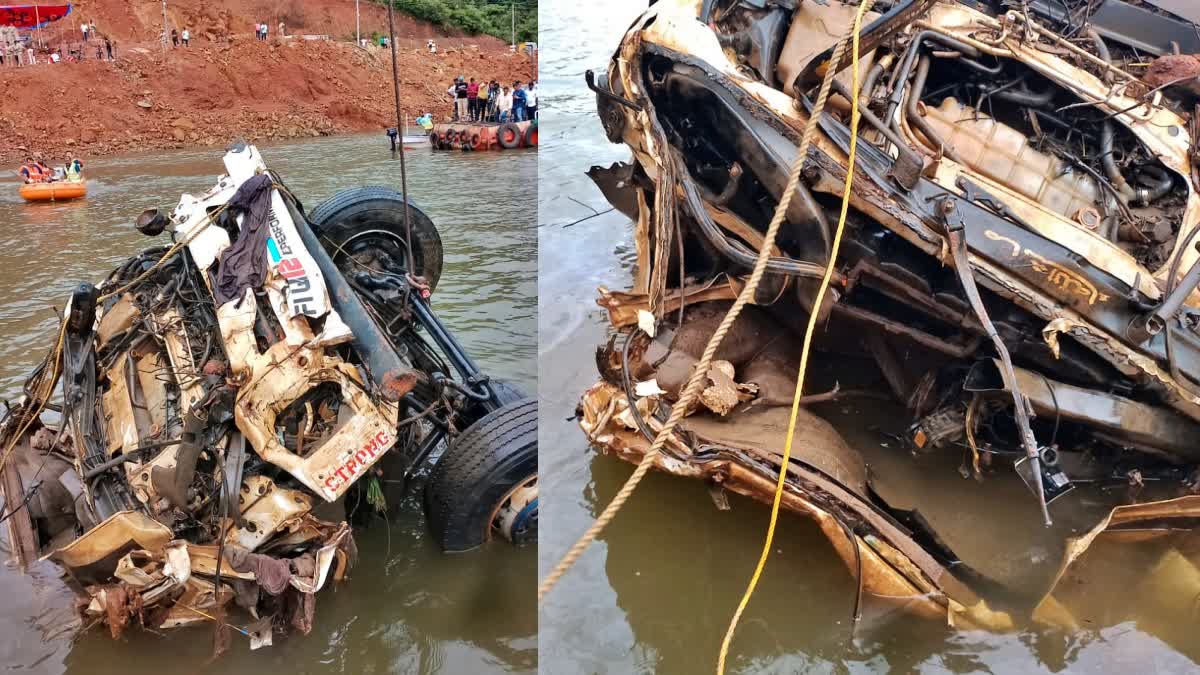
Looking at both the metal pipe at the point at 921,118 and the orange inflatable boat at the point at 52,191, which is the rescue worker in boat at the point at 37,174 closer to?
the orange inflatable boat at the point at 52,191

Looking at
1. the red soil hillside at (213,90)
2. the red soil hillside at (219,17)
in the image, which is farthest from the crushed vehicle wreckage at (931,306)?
the red soil hillside at (219,17)

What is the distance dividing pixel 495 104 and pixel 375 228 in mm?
14832

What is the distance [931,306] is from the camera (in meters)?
3.93

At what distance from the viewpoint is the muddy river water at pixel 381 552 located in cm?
387

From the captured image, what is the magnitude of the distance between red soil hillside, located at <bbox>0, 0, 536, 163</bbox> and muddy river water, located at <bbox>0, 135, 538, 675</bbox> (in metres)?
10.1

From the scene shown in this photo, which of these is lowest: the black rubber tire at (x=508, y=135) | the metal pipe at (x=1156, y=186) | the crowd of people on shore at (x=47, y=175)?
the crowd of people on shore at (x=47, y=175)

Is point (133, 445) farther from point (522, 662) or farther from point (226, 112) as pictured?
point (226, 112)

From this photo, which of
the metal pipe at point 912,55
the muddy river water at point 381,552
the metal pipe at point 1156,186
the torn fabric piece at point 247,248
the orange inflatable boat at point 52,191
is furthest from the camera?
the orange inflatable boat at point 52,191

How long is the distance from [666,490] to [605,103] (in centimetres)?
204

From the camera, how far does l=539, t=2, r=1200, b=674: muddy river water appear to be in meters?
3.34

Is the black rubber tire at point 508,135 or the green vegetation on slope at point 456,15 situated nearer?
the green vegetation on slope at point 456,15

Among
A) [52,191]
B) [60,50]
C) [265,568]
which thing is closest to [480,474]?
[265,568]

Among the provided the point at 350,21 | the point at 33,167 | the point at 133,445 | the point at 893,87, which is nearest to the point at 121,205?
the point at 33,167

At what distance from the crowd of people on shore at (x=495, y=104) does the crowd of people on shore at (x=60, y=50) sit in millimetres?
15331
